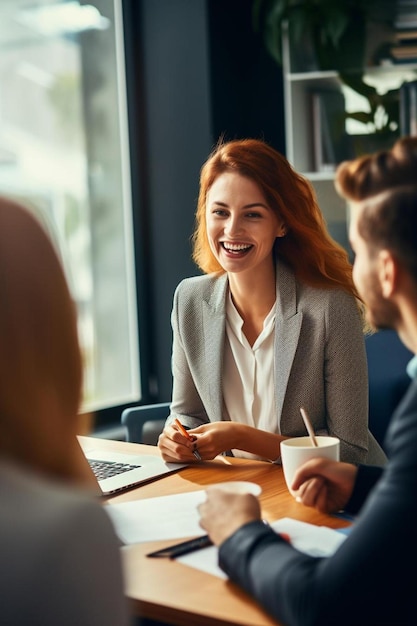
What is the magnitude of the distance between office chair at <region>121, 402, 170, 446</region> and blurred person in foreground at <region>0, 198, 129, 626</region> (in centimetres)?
175

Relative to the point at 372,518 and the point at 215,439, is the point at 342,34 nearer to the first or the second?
the point at 215,439

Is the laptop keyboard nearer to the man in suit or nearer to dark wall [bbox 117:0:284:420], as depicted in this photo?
the man in suit

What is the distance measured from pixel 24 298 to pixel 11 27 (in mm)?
2754

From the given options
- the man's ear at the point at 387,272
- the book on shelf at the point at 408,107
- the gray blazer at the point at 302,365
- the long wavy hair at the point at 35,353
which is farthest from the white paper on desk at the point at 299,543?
the book on shelf at the point at 408,107

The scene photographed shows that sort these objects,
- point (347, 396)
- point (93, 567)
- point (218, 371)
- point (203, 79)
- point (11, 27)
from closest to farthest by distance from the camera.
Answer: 1. point (93, 567)
2. point (347, 396)
3. point (218, 371)
4. point (11, 27)
5. point (203, 79)

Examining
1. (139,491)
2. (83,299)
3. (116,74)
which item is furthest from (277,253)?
(116,74)

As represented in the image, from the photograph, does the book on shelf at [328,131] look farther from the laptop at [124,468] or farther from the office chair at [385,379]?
the laptop at [124,468]

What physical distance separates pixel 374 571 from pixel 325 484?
508mm

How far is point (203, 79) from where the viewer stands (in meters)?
3.71

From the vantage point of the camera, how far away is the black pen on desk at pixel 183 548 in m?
1.41

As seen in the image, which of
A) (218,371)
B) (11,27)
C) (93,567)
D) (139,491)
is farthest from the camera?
(11,27)

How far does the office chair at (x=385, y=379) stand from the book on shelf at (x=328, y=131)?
1271 mm

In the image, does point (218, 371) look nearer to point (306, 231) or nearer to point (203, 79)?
point (306, 231)

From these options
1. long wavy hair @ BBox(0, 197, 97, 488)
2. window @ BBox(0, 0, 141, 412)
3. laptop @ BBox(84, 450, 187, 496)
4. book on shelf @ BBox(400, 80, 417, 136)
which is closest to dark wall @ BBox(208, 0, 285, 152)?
window @ BBox(0, 0, 141, 412)
